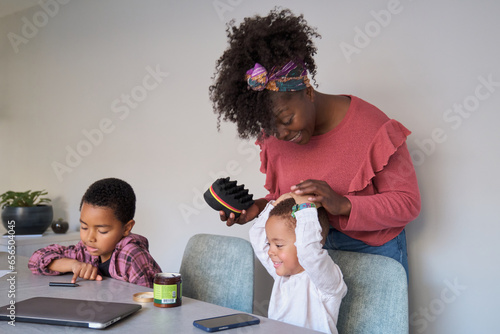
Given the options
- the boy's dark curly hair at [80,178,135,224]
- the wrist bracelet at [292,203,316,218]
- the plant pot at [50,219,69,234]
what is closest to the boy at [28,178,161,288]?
the boy's dark curly hair at [80,178,135,224]

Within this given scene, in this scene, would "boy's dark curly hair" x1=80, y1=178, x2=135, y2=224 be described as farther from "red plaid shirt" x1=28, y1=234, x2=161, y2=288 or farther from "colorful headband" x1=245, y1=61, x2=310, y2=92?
"colorful headband" x1=245, y1=61, x2=310, y2=92

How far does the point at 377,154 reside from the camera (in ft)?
4.95

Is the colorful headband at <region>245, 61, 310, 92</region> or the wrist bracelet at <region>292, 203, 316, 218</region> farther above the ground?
the colorful headband at <region>245, 61, 310, 92</region>

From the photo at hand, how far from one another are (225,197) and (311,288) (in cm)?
38

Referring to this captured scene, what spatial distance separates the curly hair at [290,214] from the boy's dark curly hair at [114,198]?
62 cm

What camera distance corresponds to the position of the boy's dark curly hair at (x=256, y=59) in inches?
56.2

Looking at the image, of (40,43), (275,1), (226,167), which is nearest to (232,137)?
(226,167)

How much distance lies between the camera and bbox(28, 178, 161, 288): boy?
1653 mm

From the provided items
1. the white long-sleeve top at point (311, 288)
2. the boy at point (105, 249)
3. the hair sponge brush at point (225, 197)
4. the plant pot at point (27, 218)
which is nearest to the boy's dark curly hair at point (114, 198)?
the boy at point (105, 249)

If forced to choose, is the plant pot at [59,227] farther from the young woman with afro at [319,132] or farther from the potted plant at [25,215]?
the young woman with afro at [319,132]

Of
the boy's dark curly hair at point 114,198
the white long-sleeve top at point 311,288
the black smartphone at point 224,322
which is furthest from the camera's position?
the boy's dark curly hair at point 114,198

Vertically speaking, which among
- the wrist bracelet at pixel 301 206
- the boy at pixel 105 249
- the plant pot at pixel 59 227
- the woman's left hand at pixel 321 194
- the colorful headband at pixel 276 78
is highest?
the colorful headband at pixel 276 78

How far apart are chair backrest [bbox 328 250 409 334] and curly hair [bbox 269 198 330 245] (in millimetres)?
122

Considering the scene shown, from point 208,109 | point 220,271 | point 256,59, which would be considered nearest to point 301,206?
point 256,59
